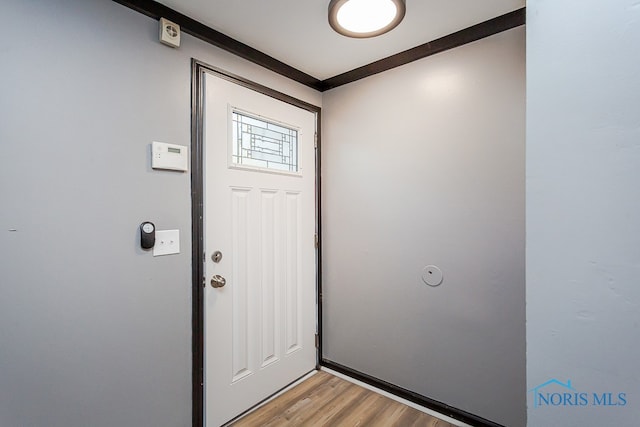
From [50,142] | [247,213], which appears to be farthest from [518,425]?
[50,142]

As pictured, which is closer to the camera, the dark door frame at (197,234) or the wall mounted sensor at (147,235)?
the wall mounted sensor at (147,235)

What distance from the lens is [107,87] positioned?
1.29 meters

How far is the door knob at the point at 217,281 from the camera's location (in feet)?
5.38

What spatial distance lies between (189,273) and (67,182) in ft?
2.20

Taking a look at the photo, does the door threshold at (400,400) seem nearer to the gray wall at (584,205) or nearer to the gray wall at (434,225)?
the gray wall at (434,225)

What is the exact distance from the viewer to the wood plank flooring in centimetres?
171

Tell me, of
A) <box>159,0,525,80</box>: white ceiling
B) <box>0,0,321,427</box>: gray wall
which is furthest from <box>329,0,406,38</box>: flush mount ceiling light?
<box>0,0,321,427</box>: gray wall

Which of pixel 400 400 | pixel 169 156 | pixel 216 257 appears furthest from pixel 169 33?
pixel 400 400

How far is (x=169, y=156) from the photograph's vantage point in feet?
4.81

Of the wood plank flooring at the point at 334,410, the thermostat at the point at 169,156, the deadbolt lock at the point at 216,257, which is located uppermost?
the thermostat at the point at 169,156

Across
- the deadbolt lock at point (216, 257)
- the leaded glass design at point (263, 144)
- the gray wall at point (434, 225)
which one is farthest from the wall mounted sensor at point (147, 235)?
the gray wall at point (434, 225)

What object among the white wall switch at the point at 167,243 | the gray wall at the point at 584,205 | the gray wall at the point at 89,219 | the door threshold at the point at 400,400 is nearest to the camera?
the gray wall at the point at 584,205

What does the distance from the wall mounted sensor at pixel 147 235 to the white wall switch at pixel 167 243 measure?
4 centimetres

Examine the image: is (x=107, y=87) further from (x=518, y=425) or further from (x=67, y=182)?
(x=518, y=425)
